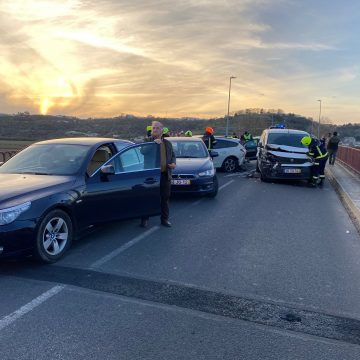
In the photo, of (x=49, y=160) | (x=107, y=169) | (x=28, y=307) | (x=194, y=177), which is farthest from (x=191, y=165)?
(x=28, y=307)

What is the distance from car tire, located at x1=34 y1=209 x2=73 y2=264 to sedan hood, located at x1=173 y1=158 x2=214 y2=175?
4.83 meters

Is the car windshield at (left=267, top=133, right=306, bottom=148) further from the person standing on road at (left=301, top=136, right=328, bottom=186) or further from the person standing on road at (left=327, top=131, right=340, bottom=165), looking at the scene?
the person standing on road at (left=327, top=131, right=340, bottom=165)

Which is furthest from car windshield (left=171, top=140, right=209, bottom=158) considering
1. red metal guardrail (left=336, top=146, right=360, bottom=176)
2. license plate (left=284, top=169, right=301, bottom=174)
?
red metal guardrail (left=336, top=146, right=360, bottom=176)

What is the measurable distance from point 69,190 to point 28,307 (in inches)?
74.2

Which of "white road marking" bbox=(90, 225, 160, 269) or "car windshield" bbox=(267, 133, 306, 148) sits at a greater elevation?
"car windshield" bbox=(267, 133, 306, 148)

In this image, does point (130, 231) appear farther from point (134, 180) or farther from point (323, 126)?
point (323, 126)

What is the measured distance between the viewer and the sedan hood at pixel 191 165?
9961 millimetres

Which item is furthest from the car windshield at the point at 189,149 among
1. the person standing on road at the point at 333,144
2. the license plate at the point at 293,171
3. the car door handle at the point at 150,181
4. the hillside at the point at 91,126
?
the hillside at the point at 91,126

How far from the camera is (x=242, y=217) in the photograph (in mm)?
8352

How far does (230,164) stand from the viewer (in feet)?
57.9

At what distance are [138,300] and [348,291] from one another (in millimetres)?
2364

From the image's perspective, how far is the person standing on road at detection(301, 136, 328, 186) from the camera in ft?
43.3

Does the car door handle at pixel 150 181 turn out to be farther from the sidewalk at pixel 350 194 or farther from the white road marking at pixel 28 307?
the sidewalk at pixel 350 194

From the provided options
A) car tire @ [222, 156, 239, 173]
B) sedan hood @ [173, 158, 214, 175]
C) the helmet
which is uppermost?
the helmet
